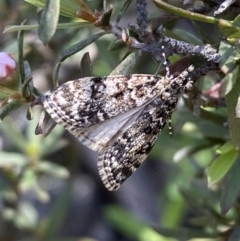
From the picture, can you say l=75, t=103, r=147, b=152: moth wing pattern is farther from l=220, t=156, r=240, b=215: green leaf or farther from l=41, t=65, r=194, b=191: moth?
l=220, t=156, r=240, b=215: green leaf

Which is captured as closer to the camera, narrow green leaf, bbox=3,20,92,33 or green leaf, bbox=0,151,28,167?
narrow green leaf, bbox=3,20,92,33

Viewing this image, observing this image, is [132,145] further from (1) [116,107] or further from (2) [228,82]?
(2) [228,82]

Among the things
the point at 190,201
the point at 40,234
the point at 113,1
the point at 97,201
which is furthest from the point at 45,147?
the point at 97,201

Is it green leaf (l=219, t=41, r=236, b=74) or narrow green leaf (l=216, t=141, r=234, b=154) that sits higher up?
green leaf (l=219, t=41, r=236, b=74)

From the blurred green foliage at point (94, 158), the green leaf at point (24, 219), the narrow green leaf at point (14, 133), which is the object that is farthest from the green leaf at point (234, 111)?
the green leaf at point (24, 219)

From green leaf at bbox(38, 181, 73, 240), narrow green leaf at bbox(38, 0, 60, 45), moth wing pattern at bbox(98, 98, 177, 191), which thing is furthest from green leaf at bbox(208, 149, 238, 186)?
green leaf at bbox(38, 181, 73, 240)

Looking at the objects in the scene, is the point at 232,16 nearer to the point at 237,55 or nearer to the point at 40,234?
the point at 237,55
